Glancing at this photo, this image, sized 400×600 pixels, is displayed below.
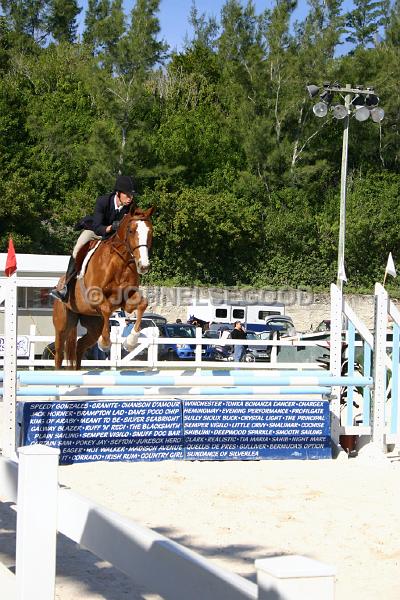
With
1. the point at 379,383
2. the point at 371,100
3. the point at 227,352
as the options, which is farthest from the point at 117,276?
the point at 371,100

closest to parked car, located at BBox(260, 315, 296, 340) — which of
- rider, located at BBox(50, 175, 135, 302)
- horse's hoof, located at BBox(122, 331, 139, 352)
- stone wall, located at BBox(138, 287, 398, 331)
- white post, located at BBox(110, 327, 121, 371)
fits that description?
stone wall, located at BBox(138, 287, 398, 331)

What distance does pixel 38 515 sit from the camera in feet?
9.02

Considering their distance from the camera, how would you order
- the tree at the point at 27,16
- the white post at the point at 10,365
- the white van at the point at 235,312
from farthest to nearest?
the tree at the point at 27,16 < the white van at the point at 235,312 < the white post at the point at 10,365

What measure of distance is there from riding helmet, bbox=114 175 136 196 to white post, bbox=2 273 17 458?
78.5 inches

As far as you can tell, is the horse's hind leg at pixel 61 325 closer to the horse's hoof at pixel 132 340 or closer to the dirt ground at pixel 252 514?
the horse's hoof at pixel 132 340

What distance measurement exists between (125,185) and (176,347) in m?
18.2

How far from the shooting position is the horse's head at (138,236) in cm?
882

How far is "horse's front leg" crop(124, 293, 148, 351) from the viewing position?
8.76 meters

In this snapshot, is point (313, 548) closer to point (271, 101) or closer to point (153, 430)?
point (153, 430)

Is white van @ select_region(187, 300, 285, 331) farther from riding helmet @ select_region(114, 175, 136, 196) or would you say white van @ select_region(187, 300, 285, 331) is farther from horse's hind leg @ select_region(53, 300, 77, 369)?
riding helmet @ select_region(114, 175, 136, 196)

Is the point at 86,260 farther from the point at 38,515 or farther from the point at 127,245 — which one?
the point at 38,515

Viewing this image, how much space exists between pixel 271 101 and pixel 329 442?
1626 inches

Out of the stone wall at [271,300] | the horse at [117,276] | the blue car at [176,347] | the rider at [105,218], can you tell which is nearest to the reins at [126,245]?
the horse at [117,276]

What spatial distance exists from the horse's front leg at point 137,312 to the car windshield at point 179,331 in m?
18.8
